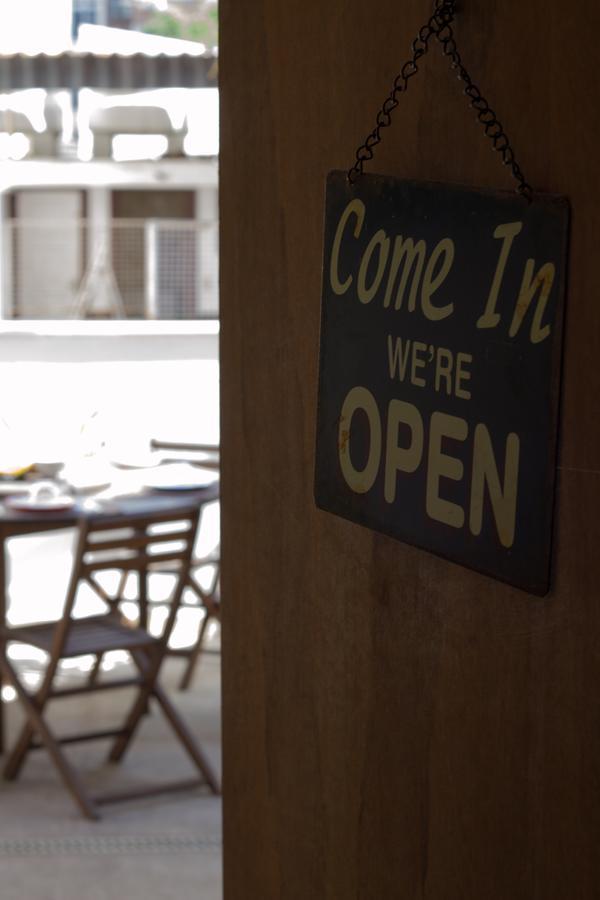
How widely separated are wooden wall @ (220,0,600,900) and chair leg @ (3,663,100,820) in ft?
7.26

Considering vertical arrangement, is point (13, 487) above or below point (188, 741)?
above

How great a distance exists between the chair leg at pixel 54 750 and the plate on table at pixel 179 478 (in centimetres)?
63

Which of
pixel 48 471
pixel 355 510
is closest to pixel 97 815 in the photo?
pixel 48 471

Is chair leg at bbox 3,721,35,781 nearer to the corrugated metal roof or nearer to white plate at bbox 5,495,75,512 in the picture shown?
white plate at bbox 5,495,75,512

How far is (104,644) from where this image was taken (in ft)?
10.9

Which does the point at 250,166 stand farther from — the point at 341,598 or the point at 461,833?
the point at 461,833

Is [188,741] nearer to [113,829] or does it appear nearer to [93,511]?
[113,829]

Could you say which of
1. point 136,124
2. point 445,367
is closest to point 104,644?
point 445,367

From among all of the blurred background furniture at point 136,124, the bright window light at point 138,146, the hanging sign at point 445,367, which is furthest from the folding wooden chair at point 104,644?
the bright window light at point 138,146

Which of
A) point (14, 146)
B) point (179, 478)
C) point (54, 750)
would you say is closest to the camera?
point (54, 750)

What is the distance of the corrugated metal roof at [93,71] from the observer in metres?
16.2

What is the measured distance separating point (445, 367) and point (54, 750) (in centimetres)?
275

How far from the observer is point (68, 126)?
60.8 feet

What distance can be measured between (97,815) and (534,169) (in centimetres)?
281
